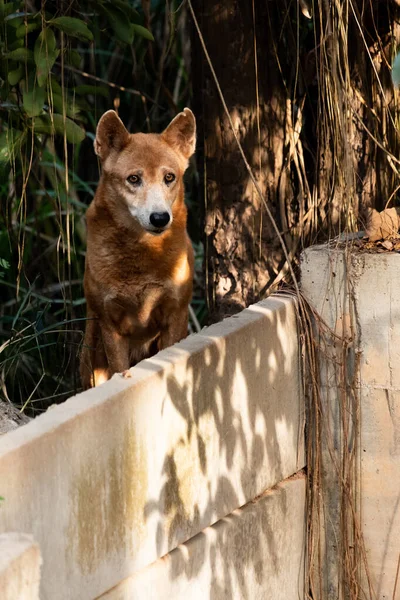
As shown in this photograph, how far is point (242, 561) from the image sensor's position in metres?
3.83

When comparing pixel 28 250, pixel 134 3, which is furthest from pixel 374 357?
pixel 134 3

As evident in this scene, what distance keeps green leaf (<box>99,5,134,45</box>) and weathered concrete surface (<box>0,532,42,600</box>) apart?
9.80ft

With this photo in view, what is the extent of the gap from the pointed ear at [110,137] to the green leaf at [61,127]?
10 centimetres

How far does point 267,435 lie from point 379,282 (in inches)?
32.1

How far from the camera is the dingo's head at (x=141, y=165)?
15.3ft

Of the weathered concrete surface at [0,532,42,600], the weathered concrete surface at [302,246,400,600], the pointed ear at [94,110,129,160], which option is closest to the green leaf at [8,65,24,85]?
the pointed ear at [94,110,129,160]

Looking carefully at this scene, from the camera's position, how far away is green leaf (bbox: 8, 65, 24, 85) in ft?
15.7

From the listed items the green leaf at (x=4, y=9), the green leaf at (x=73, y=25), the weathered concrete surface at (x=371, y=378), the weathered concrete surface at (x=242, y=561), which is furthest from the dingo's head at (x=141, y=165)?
the weathered concrete surface at (x=242, y=561)

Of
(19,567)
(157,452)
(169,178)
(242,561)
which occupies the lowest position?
(242,561)

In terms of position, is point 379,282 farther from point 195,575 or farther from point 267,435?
point 195,575

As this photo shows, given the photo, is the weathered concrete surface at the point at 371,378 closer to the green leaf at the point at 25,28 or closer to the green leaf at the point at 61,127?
the green leaf at the point at 61,127

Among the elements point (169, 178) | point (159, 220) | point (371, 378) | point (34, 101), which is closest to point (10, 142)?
point (34, 101)

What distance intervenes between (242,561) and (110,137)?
7.09ft

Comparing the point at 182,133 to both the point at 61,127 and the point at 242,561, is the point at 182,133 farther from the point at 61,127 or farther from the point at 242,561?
the point at 242,561
